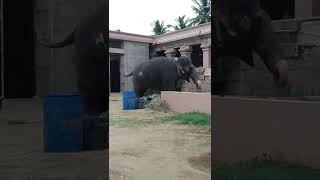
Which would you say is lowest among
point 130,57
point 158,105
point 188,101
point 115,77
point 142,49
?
point 158,105

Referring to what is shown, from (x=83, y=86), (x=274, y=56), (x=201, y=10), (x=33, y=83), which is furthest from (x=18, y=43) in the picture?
(x=201, y=10)

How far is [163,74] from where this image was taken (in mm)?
15734

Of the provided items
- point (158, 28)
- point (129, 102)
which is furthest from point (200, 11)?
point (129, 102)

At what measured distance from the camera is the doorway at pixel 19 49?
10.1 ft

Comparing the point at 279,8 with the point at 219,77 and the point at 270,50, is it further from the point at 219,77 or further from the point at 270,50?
the point at 219,77

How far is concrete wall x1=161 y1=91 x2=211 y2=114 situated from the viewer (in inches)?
445

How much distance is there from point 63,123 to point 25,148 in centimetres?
31

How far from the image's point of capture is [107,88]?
11.0 feet

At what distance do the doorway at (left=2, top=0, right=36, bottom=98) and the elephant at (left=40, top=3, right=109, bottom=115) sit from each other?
0.45ft

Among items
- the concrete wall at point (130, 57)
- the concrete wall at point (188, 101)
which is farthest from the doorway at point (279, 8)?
the concrete wall at point (130, 57)

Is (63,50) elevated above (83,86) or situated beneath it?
elevated above

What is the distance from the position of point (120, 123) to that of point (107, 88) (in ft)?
24.1

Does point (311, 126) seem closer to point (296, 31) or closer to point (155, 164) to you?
point (296, 31)

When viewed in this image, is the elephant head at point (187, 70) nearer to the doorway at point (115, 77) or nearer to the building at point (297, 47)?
the doorway at point (115, 77)
